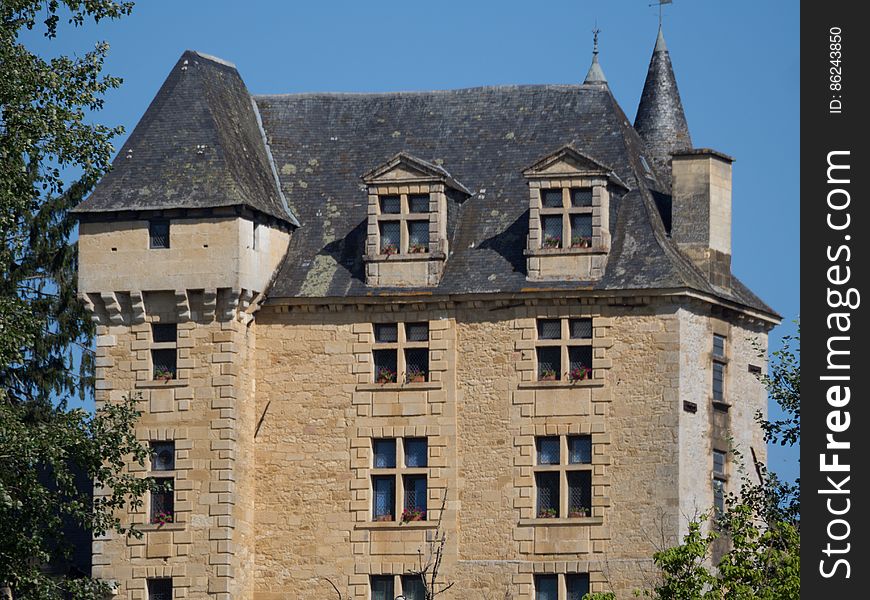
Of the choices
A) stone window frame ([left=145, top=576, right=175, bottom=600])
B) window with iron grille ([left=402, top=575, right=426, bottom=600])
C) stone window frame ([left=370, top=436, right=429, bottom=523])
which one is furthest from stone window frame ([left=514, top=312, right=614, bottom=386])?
stone window frame ([left=145, top=576, right=175, bottom=600])

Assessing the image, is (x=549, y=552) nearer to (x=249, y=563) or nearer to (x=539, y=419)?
(x=539, y=419)

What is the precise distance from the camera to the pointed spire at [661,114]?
54.5 meters

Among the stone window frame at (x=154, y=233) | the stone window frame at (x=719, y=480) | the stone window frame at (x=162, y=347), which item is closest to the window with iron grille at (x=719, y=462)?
the stone window frame at (x=719, y=480)

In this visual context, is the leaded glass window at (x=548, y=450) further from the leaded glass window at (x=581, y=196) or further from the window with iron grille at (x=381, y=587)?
the leaded glass window at (x=581, y=196)

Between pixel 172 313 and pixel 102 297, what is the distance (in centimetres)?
138

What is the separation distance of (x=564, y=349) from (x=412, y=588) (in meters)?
5.28

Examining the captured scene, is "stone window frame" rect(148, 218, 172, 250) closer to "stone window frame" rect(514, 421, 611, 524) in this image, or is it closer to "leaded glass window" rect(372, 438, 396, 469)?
"leaded glass window" rect(372, 438, 396, 469)

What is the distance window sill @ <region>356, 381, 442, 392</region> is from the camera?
49.5 m

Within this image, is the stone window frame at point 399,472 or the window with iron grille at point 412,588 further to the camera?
the stone window frame at point 399,472

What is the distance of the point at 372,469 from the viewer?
49.5 m

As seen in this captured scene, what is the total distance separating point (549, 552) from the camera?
159 ft

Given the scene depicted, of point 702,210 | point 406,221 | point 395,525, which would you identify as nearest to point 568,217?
point 702,210

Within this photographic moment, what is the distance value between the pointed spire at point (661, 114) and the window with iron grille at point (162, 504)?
12307mm
